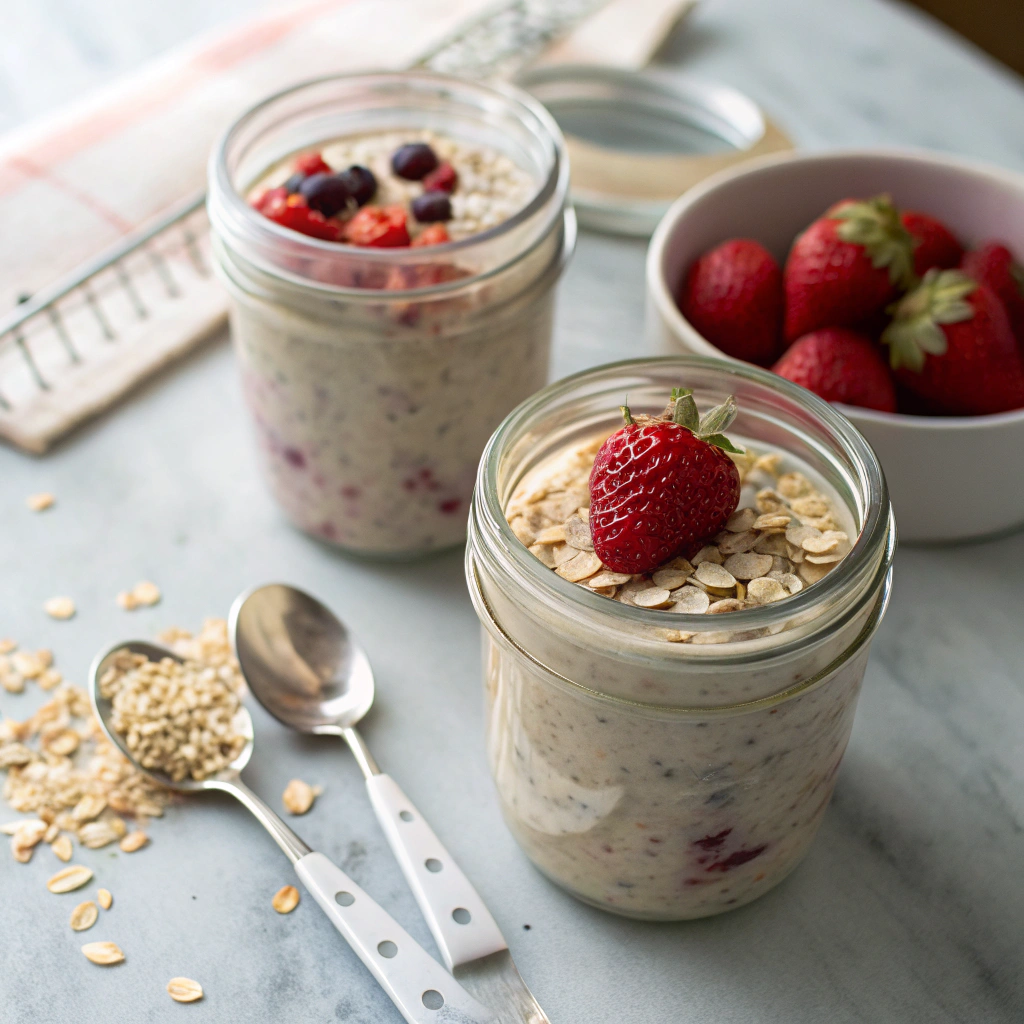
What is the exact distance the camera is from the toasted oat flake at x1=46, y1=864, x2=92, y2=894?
92 centimetres

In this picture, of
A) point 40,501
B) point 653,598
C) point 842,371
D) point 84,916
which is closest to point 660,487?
point 653,598

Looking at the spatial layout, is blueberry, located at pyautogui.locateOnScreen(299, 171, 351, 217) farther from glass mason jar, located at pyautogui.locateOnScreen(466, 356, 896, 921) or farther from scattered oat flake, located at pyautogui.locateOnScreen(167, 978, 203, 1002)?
scattered oat flake, located at pyautogui.locateOnScreen(167, 978, 203, 1002)

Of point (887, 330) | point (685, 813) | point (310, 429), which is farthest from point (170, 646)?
point (887, 330)

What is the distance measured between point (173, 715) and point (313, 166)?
21.5 inches

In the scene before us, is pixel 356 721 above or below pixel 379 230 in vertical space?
below

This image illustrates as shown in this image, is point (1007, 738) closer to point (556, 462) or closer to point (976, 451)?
point (976, 451)

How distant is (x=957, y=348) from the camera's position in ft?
3.74

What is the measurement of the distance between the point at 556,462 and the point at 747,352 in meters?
0.41

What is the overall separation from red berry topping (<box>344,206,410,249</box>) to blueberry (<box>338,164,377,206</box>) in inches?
1.2

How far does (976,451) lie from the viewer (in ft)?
3.64

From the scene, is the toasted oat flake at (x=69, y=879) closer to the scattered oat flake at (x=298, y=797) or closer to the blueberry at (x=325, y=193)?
the scattered oat flake at (x=298, y=797)

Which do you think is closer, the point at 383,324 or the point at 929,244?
the point at 383,324

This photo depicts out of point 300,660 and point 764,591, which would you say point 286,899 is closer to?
point 300,660

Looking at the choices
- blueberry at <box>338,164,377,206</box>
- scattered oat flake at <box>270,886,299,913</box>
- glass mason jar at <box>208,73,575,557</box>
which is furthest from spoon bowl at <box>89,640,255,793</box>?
blueberry at <box>338,164,377,206</box>
